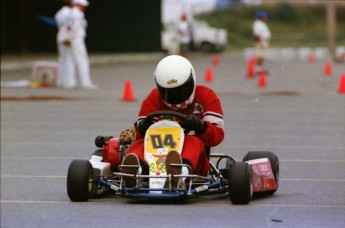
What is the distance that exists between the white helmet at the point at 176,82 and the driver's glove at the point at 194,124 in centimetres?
35

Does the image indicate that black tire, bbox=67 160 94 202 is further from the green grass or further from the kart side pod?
the green grass

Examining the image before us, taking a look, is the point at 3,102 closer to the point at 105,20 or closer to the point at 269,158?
the point at 269,158

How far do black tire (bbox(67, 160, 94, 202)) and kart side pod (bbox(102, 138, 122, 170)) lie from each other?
669 mm

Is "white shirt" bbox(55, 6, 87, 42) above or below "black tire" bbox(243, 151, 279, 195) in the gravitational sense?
above

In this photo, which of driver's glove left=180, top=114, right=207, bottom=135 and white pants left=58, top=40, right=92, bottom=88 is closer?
driver's glove left=180, top=114, right=207, bottom=135

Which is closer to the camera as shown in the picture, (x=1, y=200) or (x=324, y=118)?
(x=1, y=200)

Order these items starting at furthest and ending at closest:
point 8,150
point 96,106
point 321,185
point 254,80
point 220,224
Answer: point 254,80
point 96,106
point 8,150
point 321,185
point 220,224

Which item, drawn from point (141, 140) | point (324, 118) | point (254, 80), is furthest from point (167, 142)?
point (254, 80)

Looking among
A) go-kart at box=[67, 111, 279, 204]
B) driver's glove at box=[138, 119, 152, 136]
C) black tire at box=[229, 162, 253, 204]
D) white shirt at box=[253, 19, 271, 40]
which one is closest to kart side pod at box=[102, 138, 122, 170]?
go-kart at box=[67, 111, 279, 204]

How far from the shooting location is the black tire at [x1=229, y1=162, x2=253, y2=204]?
10.1 metres

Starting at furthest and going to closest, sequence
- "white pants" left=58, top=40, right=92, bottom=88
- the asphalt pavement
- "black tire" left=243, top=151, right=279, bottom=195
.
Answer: "white pants" left=58, top=40, right=92, bottom=88 → "black tire" left=243, top=151, right=279, bottom=195 → the asphalt pavement

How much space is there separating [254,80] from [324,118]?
1343 centimetres

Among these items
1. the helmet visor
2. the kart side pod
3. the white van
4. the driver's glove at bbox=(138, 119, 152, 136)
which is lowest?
the kart side pod

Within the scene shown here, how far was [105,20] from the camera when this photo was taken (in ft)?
166
